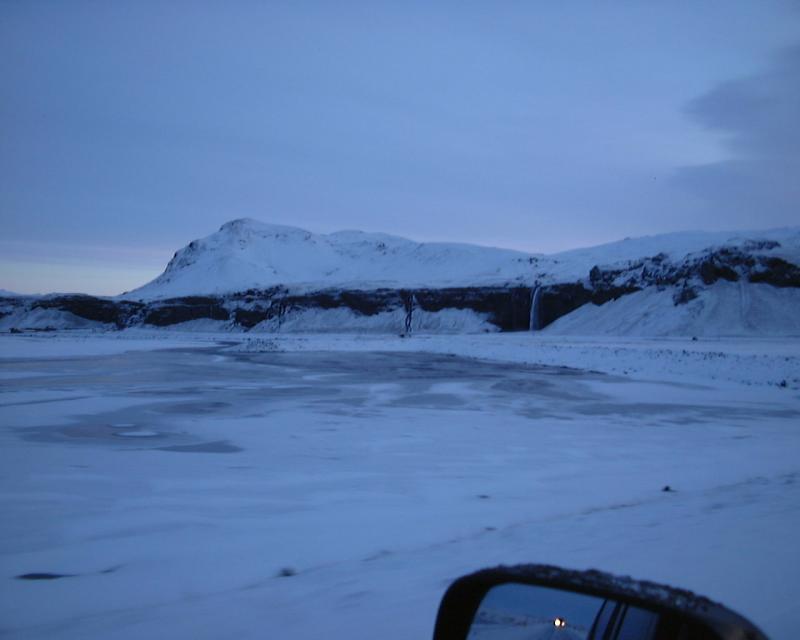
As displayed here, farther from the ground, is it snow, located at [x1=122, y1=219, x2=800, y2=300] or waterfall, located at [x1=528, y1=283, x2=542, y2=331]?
snow, located at [x1=122, y1=219, x2=800, y2=300]

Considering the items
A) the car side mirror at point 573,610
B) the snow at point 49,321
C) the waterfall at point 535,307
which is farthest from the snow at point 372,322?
the car side mirror at point 573,610

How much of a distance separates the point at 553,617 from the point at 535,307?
268ft

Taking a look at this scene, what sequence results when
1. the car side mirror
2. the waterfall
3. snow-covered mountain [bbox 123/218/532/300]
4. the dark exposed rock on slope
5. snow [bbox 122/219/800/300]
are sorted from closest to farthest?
the car side mirror, the dark exposed rock on slope, the waterfall, snow [bbox 122/219/800/300], snow-covered mountain [bbox 123/218/532/300]

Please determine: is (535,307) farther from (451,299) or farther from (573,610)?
(573,610)

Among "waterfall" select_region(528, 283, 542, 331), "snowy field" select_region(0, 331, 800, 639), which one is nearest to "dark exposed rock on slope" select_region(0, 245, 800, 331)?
"waterfall" select_region(528, 283, 542, 331)

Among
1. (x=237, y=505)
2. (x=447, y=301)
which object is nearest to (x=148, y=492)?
(x=237, y=505)

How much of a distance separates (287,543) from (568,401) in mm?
11786

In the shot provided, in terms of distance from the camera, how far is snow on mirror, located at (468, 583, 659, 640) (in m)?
1.92

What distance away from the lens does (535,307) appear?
8244 centimetres

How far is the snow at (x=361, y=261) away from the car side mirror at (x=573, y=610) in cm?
8325

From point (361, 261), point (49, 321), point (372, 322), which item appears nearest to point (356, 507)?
point (372, 322)

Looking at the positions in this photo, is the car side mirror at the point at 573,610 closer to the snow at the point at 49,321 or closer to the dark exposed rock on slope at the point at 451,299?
the dark exposed rock on slope at the point at 451,299

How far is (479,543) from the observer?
5285 mm

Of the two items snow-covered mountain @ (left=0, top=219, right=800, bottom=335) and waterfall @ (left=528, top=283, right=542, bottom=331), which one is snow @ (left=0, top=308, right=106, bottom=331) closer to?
snow-covered mountain @ (left=0, top=219, right=800, bottom=335)
